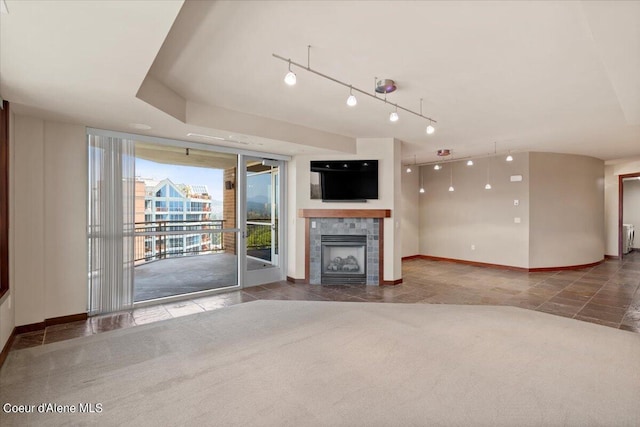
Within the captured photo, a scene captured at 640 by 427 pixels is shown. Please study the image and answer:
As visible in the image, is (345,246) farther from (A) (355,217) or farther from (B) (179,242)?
(B) (179,242)

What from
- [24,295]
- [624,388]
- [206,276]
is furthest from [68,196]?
[624,388]

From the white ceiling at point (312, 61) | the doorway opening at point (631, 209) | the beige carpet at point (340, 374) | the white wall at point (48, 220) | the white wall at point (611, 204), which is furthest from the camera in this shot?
the doorway opening at point (631, 209)

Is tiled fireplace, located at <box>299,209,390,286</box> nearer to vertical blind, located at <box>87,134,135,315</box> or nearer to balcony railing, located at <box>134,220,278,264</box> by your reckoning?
balcony railing, located at <box>134,220,278,264</box>

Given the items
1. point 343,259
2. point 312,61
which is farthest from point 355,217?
point 312,61

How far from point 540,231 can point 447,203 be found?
214 cm

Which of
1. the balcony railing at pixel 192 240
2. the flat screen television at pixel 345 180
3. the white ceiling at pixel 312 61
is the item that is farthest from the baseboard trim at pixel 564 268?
the balcony railing at pixel 192 240

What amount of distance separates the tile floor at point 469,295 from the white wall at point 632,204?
452 centimetres

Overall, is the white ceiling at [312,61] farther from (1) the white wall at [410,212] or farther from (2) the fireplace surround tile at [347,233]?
(1) the white wall at [410,212]

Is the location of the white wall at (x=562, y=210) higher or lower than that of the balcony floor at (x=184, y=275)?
higher

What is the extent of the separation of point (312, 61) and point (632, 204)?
1283cm

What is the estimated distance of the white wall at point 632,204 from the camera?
10.0 m

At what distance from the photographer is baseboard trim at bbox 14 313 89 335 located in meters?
3.40

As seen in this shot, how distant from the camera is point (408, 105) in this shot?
3.85m

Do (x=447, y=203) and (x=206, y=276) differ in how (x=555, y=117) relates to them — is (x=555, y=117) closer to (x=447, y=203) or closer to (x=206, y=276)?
(x=447, y=203)
